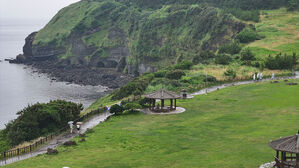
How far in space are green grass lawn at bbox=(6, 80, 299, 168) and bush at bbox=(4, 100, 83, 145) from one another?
5.53 meters

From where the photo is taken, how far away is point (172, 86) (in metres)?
73.0

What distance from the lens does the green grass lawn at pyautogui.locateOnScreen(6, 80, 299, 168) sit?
106ft

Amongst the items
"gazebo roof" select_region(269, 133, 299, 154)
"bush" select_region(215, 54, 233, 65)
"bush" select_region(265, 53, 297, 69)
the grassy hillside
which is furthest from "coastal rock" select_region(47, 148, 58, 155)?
the grassy hillside

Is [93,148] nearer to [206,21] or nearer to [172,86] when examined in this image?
[172,86]

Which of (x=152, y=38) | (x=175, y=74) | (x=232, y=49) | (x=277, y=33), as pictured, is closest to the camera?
(x=175, y=74)

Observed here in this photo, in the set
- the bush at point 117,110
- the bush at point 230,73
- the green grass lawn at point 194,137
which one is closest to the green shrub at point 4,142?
the green grass lawn at point 194,137

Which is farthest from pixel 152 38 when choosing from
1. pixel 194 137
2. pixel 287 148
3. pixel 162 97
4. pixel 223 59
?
pixel 287 148

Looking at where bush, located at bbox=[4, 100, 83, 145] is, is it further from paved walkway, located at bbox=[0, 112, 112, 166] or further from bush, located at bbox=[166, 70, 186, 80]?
bush, located at bbox=[166, 70, 186, 80]

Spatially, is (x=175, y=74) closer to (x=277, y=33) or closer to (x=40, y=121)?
(x=40, y=121)

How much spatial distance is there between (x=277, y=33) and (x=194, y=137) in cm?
8570

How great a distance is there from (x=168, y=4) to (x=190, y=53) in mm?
61609

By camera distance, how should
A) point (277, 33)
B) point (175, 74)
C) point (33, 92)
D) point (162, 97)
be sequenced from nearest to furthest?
point (162, 97), point (175, 74), point (277, 33), point (33, 92)

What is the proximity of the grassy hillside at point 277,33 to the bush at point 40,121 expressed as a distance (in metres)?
60.3

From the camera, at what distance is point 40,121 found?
47750 millimetres
